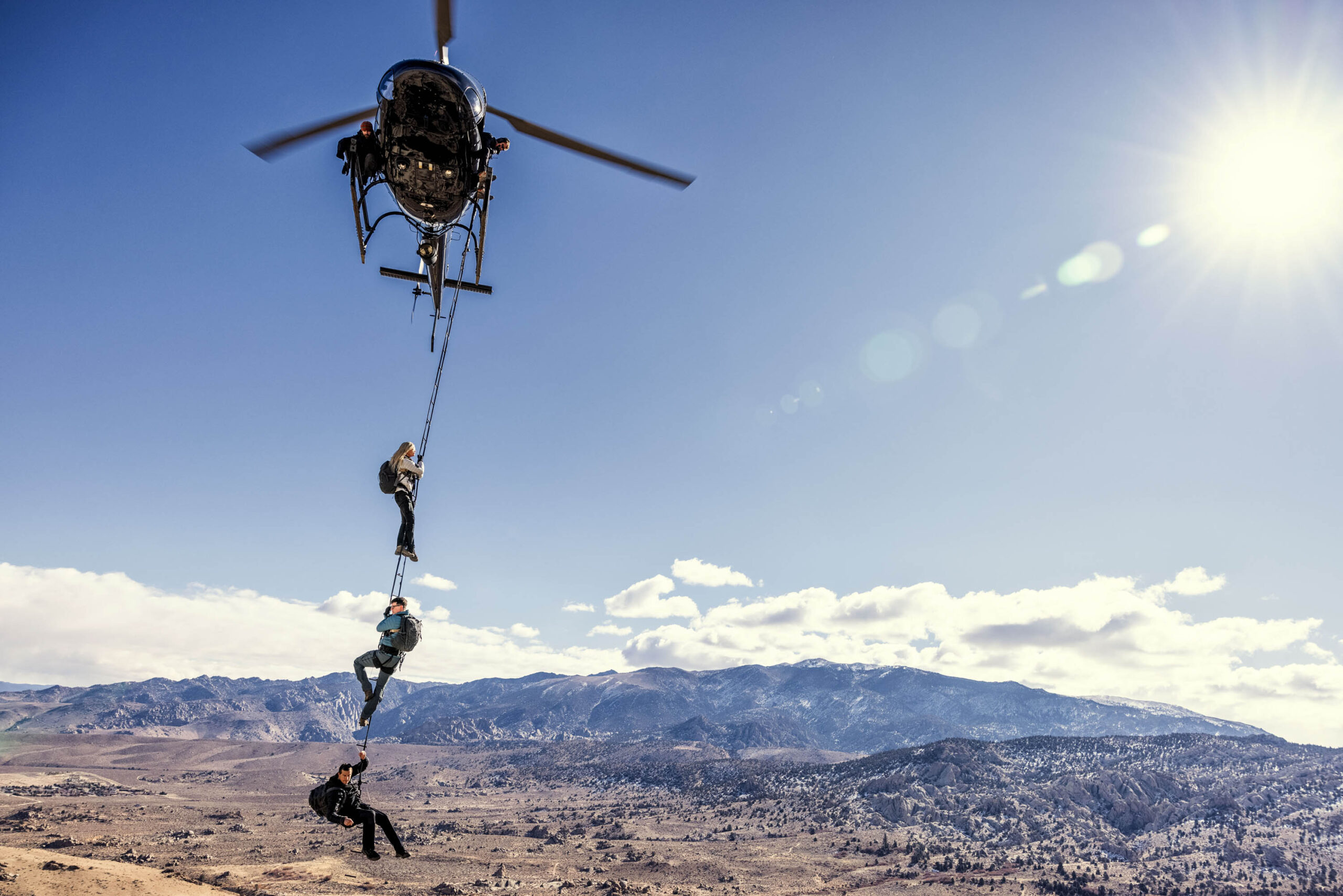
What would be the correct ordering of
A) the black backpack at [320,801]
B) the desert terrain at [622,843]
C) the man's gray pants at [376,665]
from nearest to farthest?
1. the black backpack at [320,801]
2. the man's gray pants at [376,665]
3. the desert terrain at [622,843]

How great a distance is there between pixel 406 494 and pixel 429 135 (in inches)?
238

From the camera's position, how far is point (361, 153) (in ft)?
36.5

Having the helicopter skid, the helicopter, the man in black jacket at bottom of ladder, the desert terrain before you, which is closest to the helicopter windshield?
the helicopter

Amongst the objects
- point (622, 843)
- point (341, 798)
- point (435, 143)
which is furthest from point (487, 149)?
point (622, 843)

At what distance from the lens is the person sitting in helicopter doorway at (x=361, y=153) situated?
11.0m

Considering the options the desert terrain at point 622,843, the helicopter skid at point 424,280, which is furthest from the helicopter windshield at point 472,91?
the desert terrain at point 622,843

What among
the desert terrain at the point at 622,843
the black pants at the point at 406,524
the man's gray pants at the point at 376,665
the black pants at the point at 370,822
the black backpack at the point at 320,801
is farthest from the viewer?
the desert terrain at the point at 622,843

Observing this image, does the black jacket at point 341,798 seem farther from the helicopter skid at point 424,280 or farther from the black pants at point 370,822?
the helicopter skid at point 424,280

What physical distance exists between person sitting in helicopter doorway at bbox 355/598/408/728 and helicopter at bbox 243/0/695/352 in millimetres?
5950

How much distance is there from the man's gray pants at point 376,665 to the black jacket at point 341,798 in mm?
749

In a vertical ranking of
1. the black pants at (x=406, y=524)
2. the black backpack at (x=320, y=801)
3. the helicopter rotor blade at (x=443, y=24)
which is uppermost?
the helicopter rotor blade at (x=443, y=24)

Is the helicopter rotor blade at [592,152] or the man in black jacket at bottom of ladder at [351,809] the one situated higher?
the helicopter rotor blade at [592,152]

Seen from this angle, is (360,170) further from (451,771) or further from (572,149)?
(451,771)

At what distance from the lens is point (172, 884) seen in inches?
1524
